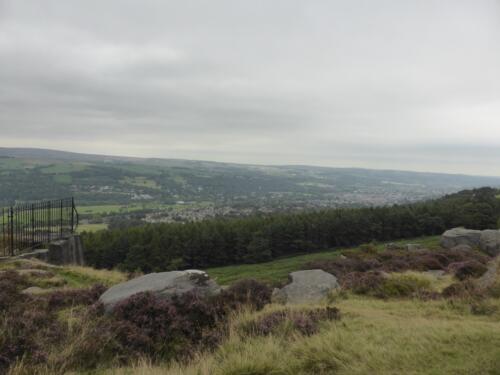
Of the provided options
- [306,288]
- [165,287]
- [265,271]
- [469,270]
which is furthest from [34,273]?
[265,271]

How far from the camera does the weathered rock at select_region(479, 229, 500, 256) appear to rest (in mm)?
34128

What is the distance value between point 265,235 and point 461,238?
36733 mm

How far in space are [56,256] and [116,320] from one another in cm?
1347

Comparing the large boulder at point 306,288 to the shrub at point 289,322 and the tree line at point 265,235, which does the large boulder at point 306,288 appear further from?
the tree line at point 265,235

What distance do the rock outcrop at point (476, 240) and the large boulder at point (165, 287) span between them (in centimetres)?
3244

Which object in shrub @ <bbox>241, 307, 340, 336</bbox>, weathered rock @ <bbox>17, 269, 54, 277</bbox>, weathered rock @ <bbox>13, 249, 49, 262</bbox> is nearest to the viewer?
shrub @ <bbox>241, 307, 340, 336</bbox>

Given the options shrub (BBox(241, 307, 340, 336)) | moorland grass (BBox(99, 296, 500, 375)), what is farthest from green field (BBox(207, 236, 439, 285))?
moorland grass (BBox(99, 296, 500, 375))

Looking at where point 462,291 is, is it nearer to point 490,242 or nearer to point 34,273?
point 34,273

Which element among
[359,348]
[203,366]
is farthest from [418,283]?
[203,366]

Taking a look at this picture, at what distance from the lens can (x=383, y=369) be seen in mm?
4578

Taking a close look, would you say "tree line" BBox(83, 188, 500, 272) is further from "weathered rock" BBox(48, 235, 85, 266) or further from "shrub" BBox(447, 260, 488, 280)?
"shrub" BBox(447, 260, 488, 280)

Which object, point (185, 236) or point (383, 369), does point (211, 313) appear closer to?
point (383, 369)

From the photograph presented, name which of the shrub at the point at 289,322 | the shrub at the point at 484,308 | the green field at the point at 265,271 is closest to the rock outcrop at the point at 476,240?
the green field at the point at 265,271

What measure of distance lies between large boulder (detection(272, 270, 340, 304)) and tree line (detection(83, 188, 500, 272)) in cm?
4782
